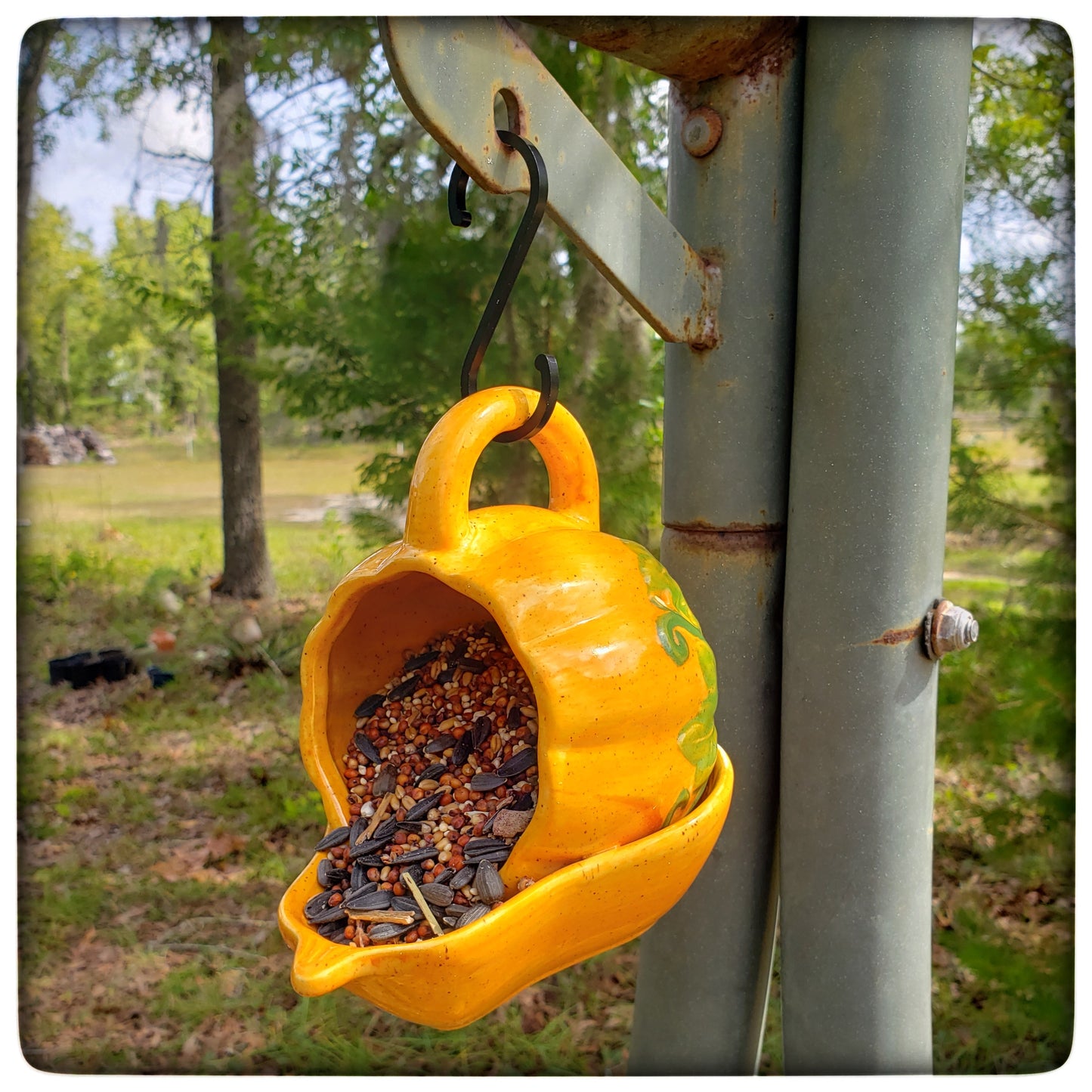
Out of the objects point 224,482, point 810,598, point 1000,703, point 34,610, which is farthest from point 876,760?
point 224,482

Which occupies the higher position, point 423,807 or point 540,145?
point 540,145

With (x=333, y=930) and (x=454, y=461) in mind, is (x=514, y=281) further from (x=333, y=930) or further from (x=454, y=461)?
(x=333, y=930)

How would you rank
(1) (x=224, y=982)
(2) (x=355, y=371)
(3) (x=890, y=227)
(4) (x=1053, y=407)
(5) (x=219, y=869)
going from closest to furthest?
(3) (x=890, y=227), (4) (x=1053, y=407), (1) (x=224, y=982), (5) (x=219, y=869), (2) (x=355, y=371)

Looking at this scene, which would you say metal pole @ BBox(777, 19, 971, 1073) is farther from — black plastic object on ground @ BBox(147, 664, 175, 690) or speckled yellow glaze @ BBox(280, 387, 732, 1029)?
black plastic object on ground @ BBox(147, 664, 175, 690)

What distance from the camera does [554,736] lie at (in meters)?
0.52

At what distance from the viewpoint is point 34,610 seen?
103 inches

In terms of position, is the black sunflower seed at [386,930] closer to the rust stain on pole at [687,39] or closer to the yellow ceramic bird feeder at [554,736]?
the yellow ceramic bird feeder at [554,736]

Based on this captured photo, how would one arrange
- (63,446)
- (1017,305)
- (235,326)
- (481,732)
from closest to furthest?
(481,732) < (1017,305) < (235,326) < (63,446)

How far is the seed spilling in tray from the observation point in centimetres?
54

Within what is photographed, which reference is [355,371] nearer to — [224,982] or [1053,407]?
[224,982]

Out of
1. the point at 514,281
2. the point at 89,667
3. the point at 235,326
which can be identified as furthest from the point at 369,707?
the point at 89,667

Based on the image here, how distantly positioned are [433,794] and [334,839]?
71mm

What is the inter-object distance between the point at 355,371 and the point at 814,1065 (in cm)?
189

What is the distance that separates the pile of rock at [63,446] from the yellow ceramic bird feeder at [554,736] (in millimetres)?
2590
